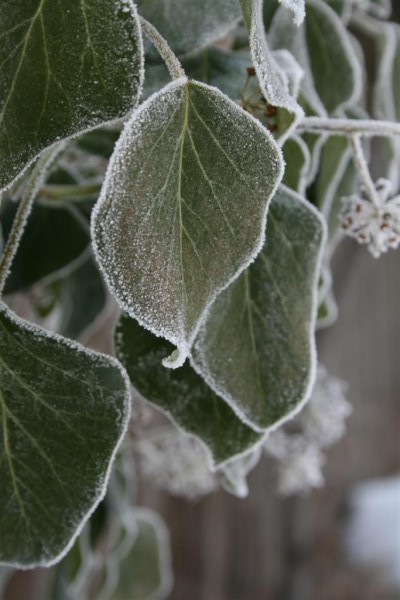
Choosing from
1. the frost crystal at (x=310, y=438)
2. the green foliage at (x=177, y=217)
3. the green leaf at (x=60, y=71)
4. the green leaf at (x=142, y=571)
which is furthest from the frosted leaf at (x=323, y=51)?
the green leaf at (x=142, y=571)

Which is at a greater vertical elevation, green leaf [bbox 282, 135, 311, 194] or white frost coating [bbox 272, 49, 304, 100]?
white frost coating [bbox 272, 49, 304, 100]

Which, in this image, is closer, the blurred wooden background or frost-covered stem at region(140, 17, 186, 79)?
frost-covered stem at region(140, 17, 186, 79)

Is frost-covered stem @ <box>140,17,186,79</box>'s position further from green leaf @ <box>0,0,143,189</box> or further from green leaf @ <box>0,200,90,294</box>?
green leaf @ <box>0,200,90,294</box>

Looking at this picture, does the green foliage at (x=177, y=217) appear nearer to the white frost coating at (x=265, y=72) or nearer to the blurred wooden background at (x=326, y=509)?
the white frost coating at (x=265, y=72)

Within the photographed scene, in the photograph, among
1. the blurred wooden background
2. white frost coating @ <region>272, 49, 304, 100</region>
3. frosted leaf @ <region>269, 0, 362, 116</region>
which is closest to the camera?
white frost coating @ <region>272, 49, 304, 100</region>

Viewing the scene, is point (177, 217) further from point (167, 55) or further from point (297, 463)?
point (297, 463)

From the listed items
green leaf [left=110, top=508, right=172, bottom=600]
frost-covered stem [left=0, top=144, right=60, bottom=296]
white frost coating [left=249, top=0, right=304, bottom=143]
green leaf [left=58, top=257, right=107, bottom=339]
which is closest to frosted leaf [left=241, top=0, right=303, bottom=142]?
white frost coating [left=249, top=0, right=304, bottom=143]
